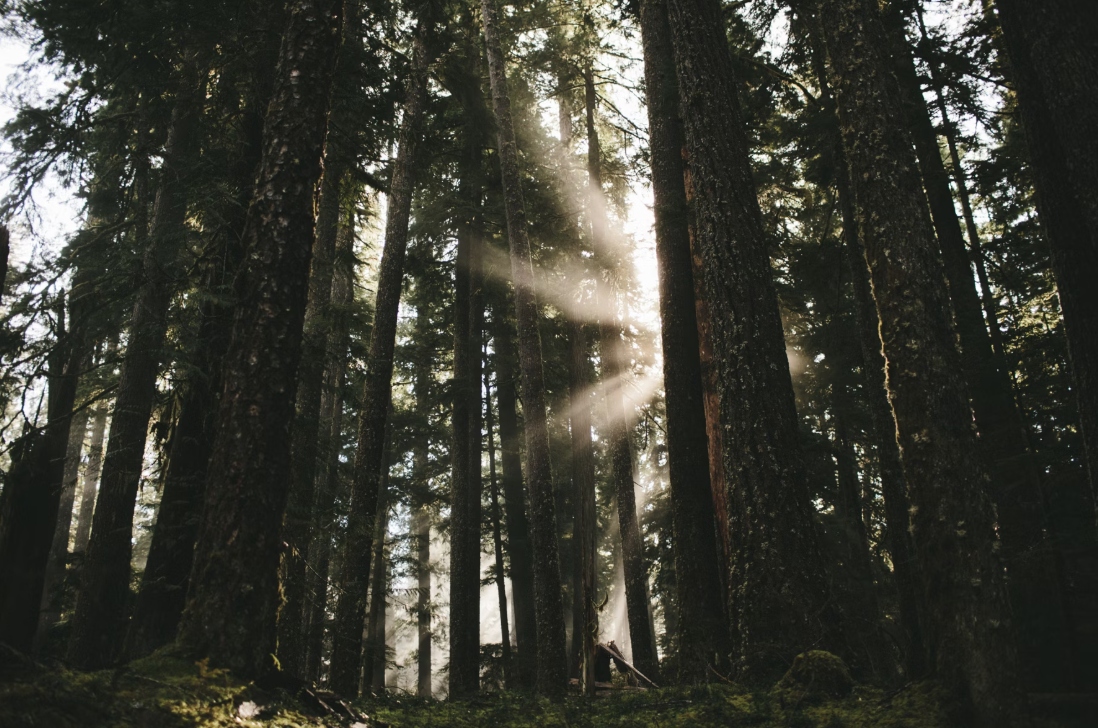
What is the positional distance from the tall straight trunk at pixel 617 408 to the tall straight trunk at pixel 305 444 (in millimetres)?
8388

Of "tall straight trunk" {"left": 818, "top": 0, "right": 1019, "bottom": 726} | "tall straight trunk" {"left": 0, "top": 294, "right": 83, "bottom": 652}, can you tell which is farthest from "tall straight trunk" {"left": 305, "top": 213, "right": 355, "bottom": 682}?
"tall straight trunk" {"left": 818, "top": 0, "right": 1019, "bottom": 726}

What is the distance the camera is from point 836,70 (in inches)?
210

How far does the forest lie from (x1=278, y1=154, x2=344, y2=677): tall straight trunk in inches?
3.8

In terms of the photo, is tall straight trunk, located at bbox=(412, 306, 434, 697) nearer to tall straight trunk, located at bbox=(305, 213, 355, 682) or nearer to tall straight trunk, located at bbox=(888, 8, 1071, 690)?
tall straight trunk, located at bbox=(305, 213, 355, 682)

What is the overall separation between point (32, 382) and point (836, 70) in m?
8.00

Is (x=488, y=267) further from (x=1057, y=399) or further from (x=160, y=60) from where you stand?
(x=1057, y=399)

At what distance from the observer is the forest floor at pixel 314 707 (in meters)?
2.68

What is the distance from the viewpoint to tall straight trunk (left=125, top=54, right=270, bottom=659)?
18.6ft

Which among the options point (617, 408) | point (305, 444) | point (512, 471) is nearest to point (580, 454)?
point (617, 408)

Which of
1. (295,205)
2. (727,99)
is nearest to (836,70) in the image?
(727,99)

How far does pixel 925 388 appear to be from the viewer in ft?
14.4

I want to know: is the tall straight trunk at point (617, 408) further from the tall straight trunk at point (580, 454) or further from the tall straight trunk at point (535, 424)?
the tall straight trunk at point (535, 424)

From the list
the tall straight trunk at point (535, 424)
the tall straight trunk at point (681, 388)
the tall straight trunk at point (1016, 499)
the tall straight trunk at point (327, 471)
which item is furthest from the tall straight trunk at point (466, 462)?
the tall straight trunk at point (1016, 499)

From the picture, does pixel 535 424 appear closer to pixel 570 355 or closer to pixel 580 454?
pixel 580 454
